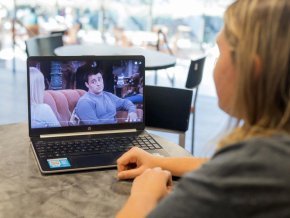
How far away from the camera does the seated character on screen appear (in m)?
1.38

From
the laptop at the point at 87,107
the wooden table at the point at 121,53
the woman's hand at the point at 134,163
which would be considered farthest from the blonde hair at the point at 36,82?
the wooden table at the point at 121,53

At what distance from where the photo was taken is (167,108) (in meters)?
1.79

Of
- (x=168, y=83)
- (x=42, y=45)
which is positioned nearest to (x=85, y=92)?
(x=42, y=45)

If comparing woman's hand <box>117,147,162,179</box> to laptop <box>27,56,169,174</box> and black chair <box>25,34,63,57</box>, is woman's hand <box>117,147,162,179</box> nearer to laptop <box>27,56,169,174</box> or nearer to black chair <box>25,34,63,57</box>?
laptop <box>27,56,169,174</box>

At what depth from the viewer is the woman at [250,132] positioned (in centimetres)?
61

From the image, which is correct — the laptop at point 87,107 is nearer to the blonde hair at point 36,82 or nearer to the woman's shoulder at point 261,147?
the blonde hair at point 36,82

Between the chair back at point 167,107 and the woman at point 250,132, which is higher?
the woman at point 250,132

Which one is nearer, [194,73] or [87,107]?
[87,107]

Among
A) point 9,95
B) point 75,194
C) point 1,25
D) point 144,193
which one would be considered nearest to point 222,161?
point 144,193

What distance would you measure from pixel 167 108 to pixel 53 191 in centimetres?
83

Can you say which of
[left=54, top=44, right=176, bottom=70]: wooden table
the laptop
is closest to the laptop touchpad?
the laptop

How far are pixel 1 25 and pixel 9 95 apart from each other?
2.14 metres

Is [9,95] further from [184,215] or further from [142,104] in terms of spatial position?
[184,215]

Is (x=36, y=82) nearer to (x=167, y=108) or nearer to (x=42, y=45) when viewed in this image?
(x=167, y=108)
